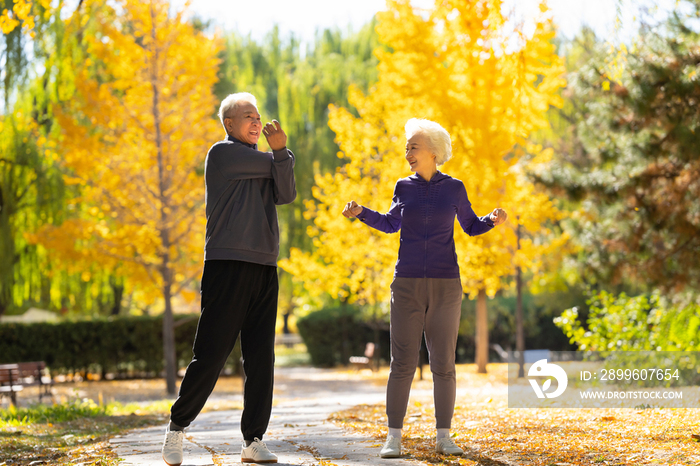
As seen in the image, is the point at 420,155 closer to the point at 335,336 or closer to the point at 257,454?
the point at 257,454

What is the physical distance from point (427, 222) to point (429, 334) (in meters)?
0.56

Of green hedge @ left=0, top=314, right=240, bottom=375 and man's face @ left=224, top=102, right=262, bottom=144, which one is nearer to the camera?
man's face @ left=224, top=102, right=262, bottom=144

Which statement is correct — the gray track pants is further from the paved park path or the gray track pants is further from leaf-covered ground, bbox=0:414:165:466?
leaf-covered ground, bbox=0:414:165:466

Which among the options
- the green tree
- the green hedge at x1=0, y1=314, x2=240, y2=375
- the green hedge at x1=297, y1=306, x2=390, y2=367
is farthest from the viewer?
the green hedge at x1=297, y1=306, x2=390, y2=367

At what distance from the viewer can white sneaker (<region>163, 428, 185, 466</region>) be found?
3020 millimetres

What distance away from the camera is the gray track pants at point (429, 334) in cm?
345

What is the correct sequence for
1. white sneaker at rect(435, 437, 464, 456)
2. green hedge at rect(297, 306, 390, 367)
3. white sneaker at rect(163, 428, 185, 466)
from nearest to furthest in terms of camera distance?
white sneaker at rect(163, 428, 185, 466) → white sneaker at rect(435, 437, 464, 456) → green hedge at rect(297, 306, 390, 367)

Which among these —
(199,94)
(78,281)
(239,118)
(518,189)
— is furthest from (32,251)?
(239,118)

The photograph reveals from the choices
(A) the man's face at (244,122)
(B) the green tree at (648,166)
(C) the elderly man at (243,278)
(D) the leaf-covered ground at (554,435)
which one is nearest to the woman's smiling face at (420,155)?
(C) the elderly man at (243,278)

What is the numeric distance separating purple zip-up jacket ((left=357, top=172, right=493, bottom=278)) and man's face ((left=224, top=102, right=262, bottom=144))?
2.19 ft

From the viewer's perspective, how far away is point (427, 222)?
3.52 meters

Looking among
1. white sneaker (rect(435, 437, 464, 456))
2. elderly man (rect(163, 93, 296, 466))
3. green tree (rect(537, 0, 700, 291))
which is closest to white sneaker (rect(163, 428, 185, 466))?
elderly man (rect(163, 93, 296, 466))

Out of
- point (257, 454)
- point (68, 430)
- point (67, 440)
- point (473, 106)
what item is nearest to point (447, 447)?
point (257, 454)

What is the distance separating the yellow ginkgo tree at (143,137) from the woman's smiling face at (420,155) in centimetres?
785
